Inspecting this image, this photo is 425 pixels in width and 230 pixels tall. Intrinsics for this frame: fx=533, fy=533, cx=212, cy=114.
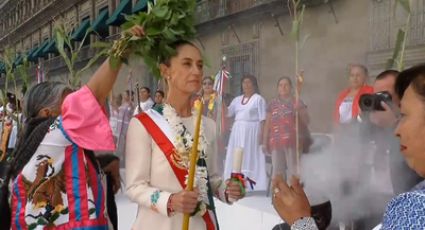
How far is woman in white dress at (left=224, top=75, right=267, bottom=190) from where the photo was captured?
5.86 meters

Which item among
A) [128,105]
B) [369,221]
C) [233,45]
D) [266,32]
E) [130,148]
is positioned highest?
[233,45]

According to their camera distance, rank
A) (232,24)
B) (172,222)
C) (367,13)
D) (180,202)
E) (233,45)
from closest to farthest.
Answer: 1. (180,202)
2. (172,222)
3. (367,13)
4. (232,24)
5. (233,45)

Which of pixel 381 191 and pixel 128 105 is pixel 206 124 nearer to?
pixel 381 191

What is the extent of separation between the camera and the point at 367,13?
17.5 ft

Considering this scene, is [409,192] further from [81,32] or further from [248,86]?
[81,32]

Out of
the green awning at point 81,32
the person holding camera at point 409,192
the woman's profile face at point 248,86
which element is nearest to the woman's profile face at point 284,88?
the woman's profile face at point 248,86

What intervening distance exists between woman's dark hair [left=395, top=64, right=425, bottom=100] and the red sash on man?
0.73 m

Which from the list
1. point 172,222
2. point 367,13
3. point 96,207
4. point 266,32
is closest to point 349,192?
point 172,222

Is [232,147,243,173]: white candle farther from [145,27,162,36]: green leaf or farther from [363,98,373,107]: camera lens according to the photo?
[363,98,373,107]: camera lens

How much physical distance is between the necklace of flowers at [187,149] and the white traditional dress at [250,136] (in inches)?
161

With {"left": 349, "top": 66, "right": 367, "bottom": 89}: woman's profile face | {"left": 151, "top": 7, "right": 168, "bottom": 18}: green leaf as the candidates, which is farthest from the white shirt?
{"left": 151, "top": 7, "right": 168, "bottom": 18}: green leaf

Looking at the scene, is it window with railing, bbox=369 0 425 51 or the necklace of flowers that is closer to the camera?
the necklace of flowers

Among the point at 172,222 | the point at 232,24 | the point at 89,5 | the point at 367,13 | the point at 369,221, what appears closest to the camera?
the point at 172,222

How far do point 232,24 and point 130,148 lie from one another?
7029mm
